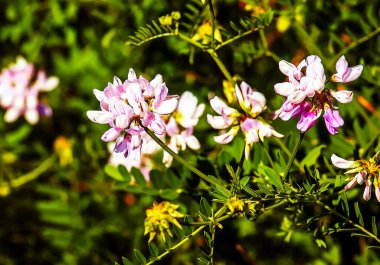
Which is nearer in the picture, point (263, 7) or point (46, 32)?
point (263, 7)

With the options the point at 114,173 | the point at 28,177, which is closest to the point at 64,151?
the point at 28,177

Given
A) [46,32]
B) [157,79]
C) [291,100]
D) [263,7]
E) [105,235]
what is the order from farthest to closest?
[46,32], [105,235], [263,7], [157,79], [291,100]

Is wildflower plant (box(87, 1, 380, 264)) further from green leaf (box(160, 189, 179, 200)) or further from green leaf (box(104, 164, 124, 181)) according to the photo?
green leaf (box(104, 164, 124, 181))

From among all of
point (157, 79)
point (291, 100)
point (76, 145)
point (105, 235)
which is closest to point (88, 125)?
point (76, 145)

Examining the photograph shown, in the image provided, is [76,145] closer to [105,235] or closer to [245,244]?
[105,235]

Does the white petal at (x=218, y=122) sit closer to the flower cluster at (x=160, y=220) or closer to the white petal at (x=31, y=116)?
the flower cluster at (x=160, y=220)

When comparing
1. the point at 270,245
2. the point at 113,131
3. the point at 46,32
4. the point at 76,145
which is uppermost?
the point at 113,131

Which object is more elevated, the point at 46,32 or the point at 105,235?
the point at 46,32
